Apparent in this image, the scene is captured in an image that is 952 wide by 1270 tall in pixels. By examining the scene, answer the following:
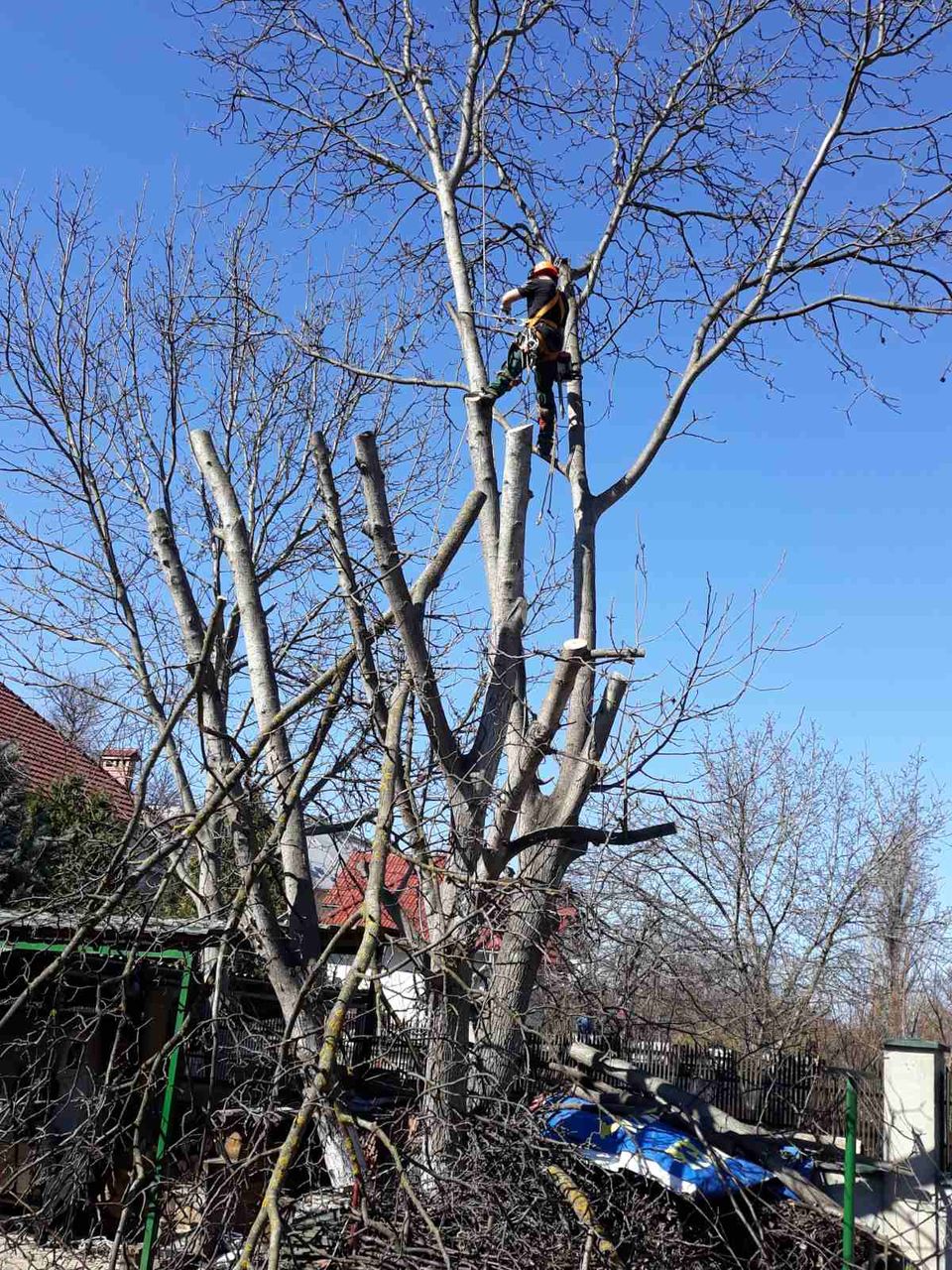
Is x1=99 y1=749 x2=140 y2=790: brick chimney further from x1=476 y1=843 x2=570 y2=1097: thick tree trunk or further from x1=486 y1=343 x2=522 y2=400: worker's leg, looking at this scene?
x1=476 y1=843 x2=570 y2=1097: thick tree trunk

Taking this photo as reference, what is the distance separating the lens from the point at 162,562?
20.6 ft

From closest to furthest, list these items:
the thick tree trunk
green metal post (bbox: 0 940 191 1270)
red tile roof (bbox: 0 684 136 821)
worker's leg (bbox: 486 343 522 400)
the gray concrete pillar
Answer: the thick tree trunk
green metal post (bbox: 0 940 191 1270)
worker's leg (bbox: 486 343 522 400)
the gray concrete pillar
red tile roof (bbox: 0 684 136 821)

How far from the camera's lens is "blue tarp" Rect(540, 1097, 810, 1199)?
18.0 ft

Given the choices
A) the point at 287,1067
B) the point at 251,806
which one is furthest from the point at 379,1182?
the point at 251,806

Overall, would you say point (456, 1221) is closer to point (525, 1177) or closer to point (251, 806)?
point (525, 1177)

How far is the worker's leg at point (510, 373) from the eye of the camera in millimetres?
6480

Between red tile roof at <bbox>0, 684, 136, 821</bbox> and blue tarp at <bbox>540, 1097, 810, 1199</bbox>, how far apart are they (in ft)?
43.3

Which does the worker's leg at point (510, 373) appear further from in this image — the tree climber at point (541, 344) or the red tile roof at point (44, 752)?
the red tile roof at point (44, 752)

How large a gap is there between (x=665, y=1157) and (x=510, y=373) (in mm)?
4110

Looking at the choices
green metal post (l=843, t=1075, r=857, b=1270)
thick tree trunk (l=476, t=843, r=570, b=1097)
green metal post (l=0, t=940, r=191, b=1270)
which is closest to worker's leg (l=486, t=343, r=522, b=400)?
thick tree trunk (l=476, t=843, r=570, b=1097)

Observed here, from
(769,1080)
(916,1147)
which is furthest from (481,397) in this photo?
(916,1147)

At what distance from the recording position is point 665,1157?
588 cm

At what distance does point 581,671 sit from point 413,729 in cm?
115

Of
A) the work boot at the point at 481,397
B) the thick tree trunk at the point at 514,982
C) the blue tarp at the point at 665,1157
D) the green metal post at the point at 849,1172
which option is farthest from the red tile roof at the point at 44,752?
the thick tree trunk at the point at 514,982
